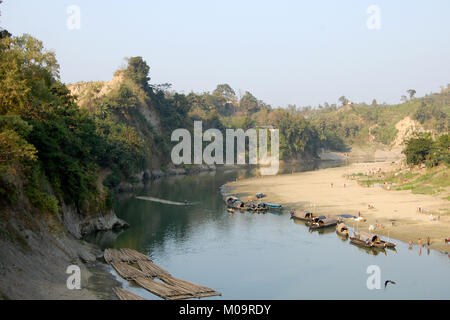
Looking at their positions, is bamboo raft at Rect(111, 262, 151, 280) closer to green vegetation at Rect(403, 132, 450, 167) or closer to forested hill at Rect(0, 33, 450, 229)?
forested hill at Rect(0, 33, 450, 229)

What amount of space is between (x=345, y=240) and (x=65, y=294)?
108ft

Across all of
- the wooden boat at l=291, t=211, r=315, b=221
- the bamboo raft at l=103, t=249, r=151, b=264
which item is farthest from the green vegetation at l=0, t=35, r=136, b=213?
the wooden boat at l=291, t=211, r=315, b=221

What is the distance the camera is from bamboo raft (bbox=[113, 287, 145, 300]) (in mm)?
32406

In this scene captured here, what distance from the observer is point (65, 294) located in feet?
102

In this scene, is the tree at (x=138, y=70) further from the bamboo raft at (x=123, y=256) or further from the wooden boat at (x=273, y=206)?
the bamboo raft at (x=123, y=256)

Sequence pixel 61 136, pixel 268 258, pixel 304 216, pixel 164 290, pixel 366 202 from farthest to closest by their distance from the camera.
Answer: pixel 366 202 < pixel 304 216 < pixel 61 136 < pixel 268 258 < pixel 164 290

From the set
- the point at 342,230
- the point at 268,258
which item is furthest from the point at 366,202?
the point at 268,258

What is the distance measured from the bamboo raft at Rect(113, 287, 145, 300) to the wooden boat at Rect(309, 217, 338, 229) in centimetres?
3110

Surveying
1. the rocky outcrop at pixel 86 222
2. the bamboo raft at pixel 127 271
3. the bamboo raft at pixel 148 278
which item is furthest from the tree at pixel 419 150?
the bamboo raft at pixel 127 271

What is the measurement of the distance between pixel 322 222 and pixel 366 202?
15864 mm

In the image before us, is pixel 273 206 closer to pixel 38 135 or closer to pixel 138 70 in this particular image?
pixel 38 135

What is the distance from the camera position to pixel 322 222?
59.1 m
